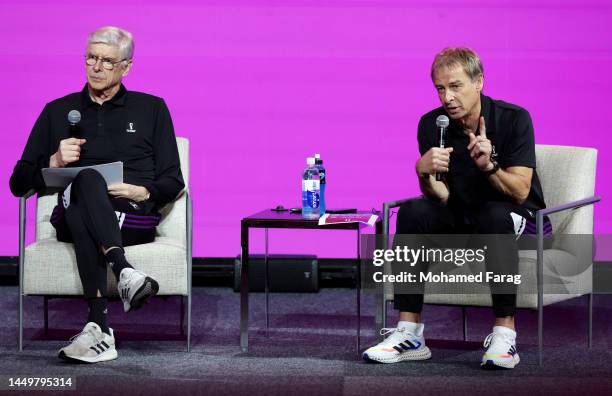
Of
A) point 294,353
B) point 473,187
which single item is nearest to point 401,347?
point 294,353

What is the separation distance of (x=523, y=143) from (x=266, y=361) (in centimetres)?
119

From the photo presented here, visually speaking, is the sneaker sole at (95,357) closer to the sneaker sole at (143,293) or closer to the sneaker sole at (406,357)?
the sneaker sole at (143,293)

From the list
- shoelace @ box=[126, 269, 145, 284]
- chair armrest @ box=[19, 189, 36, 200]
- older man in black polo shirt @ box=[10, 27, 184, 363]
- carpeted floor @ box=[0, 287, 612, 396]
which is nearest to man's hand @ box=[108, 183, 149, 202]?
older man in black polo shirt @ box=[10, 27, 184, 363]

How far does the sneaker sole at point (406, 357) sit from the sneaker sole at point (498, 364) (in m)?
0.23

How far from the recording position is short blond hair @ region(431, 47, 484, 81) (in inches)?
140

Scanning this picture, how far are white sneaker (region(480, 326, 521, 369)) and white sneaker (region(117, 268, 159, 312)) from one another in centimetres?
116

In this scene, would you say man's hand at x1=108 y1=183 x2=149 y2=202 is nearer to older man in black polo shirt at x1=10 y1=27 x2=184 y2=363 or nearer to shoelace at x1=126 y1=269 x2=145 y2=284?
older man in black polo shirt at x1=10 y1=27 x2=184 y2=363

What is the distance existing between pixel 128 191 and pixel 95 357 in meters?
0.63

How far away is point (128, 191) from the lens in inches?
148

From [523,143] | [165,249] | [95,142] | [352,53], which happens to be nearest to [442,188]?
[523,143]

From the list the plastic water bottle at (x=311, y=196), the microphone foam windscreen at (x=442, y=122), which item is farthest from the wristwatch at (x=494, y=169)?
the plastic water bottle at (x=311, y=196)

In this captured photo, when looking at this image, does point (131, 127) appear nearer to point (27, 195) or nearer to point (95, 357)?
point (27, 195)

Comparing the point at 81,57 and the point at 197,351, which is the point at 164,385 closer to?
the point at 197,351

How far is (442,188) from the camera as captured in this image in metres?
3.68
